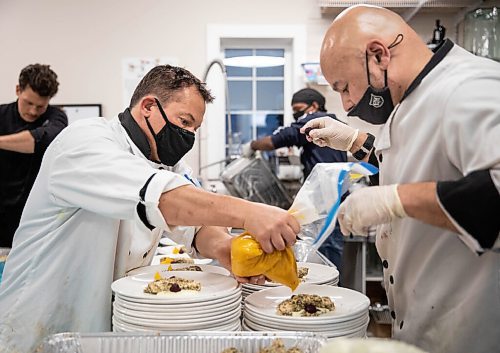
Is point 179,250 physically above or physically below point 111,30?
below

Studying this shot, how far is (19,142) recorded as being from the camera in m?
3.22

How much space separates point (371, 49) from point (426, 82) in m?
0.16

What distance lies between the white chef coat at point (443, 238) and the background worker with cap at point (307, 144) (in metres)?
2.49

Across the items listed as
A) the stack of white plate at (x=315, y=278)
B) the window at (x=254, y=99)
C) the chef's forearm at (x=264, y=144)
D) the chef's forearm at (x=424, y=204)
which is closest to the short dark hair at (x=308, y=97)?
the chef's forearm at (x=264, y=144)

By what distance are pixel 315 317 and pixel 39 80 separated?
8.30 ft

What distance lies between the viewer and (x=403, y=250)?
142 cm

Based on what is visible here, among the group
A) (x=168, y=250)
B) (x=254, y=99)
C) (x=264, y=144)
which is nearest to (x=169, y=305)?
(x=168, y=250)

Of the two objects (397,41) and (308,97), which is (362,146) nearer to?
(397,41)

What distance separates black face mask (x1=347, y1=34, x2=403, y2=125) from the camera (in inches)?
57.2

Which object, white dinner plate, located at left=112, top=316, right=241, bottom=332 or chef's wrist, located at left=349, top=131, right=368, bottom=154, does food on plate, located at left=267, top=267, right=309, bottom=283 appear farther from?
chef's wrist, located at left=349, top=131, right=368, bottom=154

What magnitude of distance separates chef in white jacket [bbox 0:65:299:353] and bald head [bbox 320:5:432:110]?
44cm

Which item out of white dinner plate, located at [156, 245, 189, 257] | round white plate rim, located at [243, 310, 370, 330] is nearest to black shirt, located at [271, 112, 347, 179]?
white dinner plate, located at [156, 245, 189, 257]

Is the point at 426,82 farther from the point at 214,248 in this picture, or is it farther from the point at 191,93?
the point at 214,248

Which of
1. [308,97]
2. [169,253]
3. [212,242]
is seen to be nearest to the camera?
[212,242]
